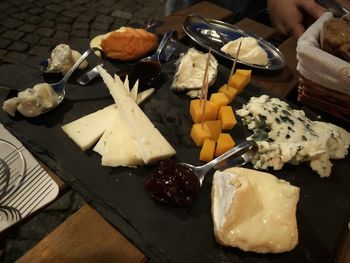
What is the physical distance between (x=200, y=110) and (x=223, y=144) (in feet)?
0.67

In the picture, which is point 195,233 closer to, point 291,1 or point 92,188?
point 92,188

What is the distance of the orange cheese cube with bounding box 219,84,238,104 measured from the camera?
62.3 inches

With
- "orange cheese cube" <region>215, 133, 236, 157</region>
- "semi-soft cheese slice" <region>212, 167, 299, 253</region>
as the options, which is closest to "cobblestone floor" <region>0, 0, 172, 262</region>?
"orange cheese cube" <region>215, 133, 236, 157</region>

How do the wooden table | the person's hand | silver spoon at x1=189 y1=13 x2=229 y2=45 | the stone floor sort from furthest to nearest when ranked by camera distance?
the stone floor < the person's hand < silver spoon at x1=189 y1=13 x2=229 y2=45 < the wooden table

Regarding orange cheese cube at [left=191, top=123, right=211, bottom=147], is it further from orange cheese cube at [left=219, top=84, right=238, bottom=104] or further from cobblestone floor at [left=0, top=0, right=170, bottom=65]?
cobblestone floor at [left=0, top=0, right=170, bottom=65]

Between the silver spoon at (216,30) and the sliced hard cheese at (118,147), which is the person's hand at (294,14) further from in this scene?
the sliced hard cheese at (118,147)

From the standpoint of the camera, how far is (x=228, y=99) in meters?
1.57

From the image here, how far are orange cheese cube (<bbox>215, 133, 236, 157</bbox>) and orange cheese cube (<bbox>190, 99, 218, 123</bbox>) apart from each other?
148 millimetres

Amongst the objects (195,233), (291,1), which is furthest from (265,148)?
(291,1)

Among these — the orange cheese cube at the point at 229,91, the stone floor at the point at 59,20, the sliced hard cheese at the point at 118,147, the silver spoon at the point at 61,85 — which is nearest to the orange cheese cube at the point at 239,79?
the orange cheese cube at the point at 229,91

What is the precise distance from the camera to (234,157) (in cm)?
130

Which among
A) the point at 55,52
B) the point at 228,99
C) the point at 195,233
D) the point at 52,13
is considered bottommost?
the point at 52,13

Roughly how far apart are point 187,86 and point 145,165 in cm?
53

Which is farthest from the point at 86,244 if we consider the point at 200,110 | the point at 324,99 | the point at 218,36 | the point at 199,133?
the point at 218,36
